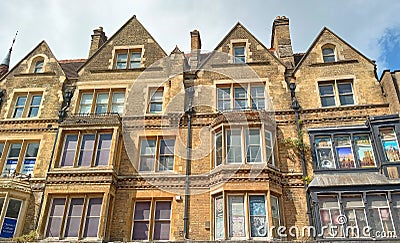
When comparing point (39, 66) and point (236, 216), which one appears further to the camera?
point (39, 66)

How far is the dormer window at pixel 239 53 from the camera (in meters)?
19.9

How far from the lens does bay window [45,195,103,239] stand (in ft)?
48.8

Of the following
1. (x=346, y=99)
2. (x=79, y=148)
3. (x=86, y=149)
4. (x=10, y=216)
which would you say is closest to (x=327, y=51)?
(x=346, y=99)

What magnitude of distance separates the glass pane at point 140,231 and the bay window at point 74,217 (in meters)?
1.58

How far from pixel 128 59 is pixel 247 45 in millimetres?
6797

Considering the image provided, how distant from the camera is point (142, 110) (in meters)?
18.3

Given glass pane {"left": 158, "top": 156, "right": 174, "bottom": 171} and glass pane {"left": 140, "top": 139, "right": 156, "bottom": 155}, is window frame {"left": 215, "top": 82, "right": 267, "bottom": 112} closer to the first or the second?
glass pane {"left": 158, "top": 156, "right": 174, "bottom": 171}

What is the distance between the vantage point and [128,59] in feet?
67.3

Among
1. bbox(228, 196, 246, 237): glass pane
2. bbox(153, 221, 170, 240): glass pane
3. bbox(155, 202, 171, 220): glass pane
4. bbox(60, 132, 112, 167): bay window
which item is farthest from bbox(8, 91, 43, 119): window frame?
bbox(228, 196, 246, 237): glass pane

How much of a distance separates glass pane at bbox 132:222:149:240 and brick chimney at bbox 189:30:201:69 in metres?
8.73

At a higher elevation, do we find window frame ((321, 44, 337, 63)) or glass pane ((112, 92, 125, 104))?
window frame ((321, 44, 337, 63))

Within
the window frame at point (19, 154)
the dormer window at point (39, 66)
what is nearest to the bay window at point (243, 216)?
the window frame at point (19, 154)

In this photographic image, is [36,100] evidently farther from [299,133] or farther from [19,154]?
[299,133]

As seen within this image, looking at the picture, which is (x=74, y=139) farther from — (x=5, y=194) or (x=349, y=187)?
(x=349, y=187)
